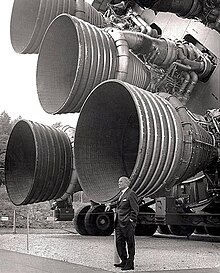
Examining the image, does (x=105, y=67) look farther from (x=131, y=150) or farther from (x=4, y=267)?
(x=4, y=267)

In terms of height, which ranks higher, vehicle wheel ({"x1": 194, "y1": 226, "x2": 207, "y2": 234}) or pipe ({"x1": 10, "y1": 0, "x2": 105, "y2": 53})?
pipe ({"x1": 10, "y1": 0, "x2": 105, "y2": 53})

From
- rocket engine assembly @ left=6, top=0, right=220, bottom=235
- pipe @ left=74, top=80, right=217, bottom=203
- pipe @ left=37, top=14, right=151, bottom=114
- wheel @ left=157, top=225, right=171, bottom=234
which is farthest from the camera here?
wheel @ left=157, top=225, right=171, bottom=234

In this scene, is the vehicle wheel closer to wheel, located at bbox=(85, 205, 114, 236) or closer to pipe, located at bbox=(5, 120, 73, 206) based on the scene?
wheel, located at bbox=(85, 205, 114, 236)

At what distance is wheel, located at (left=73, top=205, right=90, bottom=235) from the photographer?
1124cm

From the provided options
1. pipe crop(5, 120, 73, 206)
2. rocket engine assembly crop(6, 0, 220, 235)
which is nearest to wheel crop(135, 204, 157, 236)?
rocket engine assembly crop(6, 0, 220, 235)

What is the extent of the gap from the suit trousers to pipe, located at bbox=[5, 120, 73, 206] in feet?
12.0

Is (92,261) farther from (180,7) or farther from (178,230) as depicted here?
(178,230)

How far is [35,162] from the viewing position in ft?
27.8

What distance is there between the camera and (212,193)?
8914mm

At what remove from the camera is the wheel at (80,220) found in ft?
36.9

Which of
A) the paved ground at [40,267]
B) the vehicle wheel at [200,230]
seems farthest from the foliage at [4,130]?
the vehicle wheel at [200,230]

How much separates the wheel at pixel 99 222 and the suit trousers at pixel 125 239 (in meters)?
6.01

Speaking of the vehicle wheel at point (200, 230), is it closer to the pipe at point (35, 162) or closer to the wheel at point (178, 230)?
the wheel at point (178, 230)

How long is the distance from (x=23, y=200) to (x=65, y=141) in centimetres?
134
